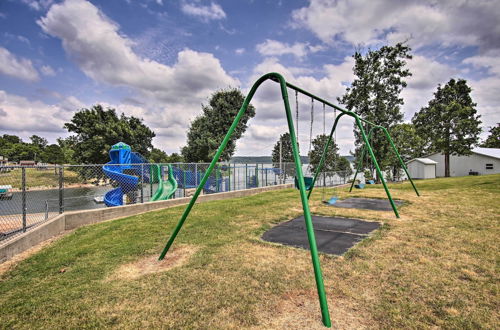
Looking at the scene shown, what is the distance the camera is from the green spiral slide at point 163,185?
11.6 metres

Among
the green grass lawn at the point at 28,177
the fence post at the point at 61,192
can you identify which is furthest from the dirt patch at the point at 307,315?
the fence post at the point at 61,192

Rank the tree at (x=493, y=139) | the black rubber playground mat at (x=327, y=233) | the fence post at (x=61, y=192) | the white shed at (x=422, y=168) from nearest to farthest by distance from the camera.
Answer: the black rubber playground mat at (x=327, y=233) < the fence post at (x=61, y=192) < the white shed at (x=422, y=168) < the tree at (x=493, y=139)

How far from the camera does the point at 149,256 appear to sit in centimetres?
453

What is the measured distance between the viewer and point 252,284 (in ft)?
11.0

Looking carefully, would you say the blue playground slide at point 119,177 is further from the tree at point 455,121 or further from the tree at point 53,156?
the tree at point 53,156

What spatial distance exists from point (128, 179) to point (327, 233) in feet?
29.1

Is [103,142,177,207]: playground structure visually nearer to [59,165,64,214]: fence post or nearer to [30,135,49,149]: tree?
[59,165,64,214]: fence post

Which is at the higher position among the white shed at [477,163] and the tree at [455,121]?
the tree at [455,121]

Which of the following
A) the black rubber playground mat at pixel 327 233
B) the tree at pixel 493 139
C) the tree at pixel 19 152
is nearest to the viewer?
the black rubber playground mat at pixel 327 233

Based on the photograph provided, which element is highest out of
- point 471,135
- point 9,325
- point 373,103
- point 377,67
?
point 377,67

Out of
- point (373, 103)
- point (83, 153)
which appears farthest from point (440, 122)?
point (83, 153)

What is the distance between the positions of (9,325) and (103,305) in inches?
34.0

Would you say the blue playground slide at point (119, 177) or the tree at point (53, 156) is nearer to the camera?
the blue playground slide at point (119, 177)

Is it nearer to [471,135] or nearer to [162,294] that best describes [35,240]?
[162,294]
